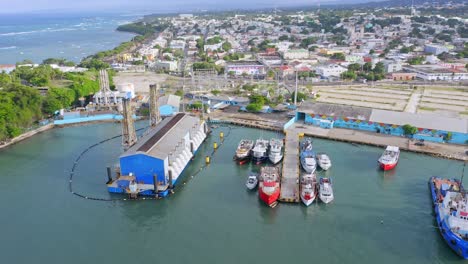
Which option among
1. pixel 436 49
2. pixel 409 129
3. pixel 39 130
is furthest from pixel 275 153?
pixel 436 49

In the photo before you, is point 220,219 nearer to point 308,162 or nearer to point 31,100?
point 308,162

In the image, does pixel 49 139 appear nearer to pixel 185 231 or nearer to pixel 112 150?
pixel 112 150

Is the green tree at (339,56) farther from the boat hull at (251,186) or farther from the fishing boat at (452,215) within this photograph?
the boat hull at (251,186)

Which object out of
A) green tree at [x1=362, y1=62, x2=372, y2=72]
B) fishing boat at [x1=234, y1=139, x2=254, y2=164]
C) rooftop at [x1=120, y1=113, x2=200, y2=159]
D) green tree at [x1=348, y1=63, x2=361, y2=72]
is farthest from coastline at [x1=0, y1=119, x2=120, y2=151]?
green tree at [x1=362, y1=62, x2=372, y2=72]

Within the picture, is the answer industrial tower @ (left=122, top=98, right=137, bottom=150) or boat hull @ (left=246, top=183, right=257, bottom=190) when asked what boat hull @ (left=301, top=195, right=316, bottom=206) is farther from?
industrial tower @ (left=122, top=98, right=137, bottom=150)

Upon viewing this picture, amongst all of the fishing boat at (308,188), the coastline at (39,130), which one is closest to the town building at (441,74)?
the fishing boat at (308,188)

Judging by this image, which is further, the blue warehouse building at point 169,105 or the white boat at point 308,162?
the blue warehouse building at point 169,105

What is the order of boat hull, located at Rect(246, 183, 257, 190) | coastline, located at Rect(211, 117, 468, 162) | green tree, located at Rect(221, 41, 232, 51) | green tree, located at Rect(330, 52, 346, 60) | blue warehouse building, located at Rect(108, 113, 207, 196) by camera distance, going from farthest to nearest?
green tree, located at Rect(221, 41, 232, 51) < green tree, located at Rect(330, 52, 346, 60) < coastline, located at Rect(211, 117, 468, 162) < boat hull, located at Rect(246, 183, 257, 190) < blue warehouse building, located at Rect(108, 113, 207, 196)
